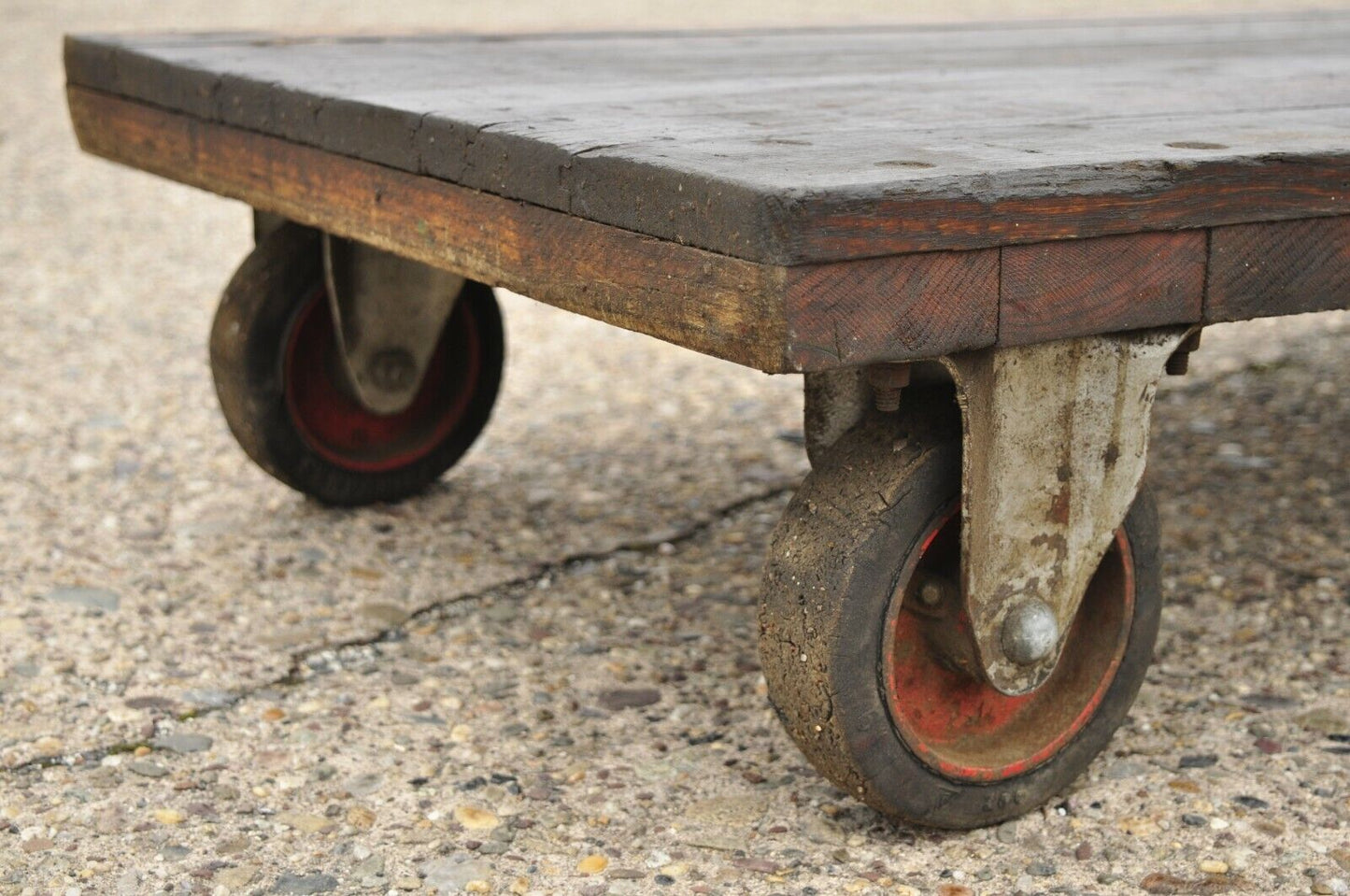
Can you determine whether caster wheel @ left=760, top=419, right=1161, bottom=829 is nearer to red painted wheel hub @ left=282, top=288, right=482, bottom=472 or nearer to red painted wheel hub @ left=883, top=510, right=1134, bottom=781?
red painted wheel hub @ left=883, top=510, right=1134, bottom=781

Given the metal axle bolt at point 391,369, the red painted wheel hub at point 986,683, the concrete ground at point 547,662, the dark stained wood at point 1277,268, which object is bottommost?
the concrete ground at point 547,662

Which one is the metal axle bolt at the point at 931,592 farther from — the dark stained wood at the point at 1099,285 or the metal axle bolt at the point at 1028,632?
the dark stained wood at the point at 1099,285

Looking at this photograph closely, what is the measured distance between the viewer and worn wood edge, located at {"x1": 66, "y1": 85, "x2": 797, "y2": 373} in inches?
58.2

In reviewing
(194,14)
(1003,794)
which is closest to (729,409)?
(1003,794)

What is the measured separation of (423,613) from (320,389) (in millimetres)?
493

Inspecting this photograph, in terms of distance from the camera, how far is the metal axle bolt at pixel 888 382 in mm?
1659

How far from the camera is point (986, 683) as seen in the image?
1.84 metres

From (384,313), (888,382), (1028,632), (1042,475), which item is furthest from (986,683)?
(384,313)

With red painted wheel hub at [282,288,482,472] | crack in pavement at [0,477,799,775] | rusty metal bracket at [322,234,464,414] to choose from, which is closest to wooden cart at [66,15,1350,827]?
rusty metal bracket at [322,234,464,414]

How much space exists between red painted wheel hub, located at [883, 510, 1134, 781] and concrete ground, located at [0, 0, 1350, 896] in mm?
93

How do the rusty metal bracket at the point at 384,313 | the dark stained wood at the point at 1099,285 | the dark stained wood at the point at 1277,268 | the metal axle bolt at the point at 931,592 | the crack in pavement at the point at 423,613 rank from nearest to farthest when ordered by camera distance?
the dark stained wood at the point at 1099,285 → the dark stained wood at the point at 1277,268 → the metal axle bolt at the point at 931,592 → the crack in pavement at the point at 423,613 → the rusty metal bracket at the point at 384,313

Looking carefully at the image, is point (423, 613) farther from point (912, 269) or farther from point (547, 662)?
point (912, 269)

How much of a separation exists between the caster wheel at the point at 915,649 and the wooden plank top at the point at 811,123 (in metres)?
0.33

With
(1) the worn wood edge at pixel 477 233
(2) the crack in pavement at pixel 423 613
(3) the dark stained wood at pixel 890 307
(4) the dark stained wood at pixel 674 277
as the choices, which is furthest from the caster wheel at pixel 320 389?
(3) the dark stained wood at pixel 890 307
